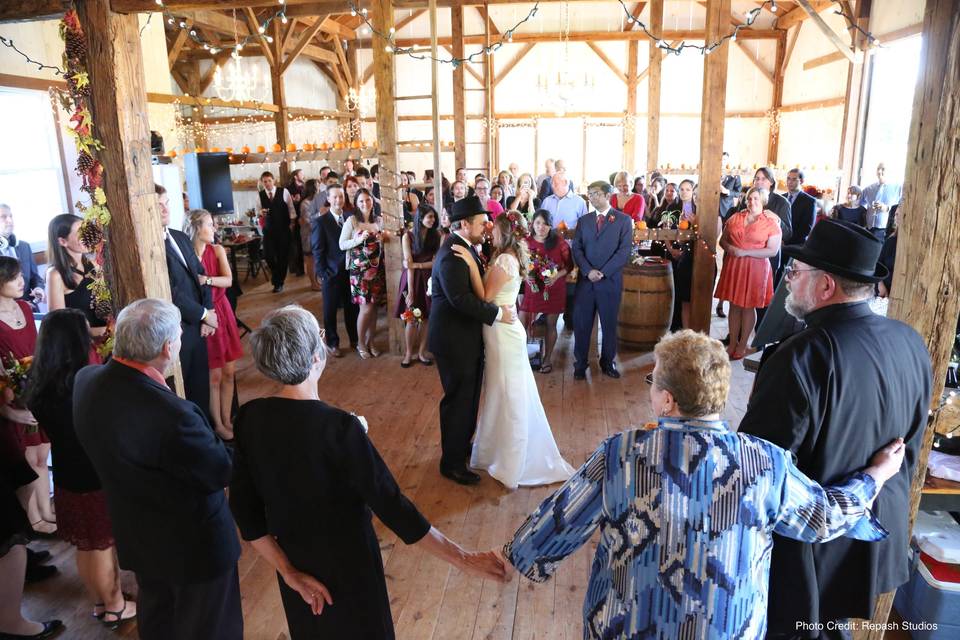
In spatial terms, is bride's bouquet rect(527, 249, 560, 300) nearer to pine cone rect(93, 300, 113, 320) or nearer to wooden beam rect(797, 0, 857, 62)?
pine cone rect(93, 300, 113, 320)

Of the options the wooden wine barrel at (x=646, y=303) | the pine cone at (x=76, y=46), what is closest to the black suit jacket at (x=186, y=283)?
the pine cone at (x=76, y=46)

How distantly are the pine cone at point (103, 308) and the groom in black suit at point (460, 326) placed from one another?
5.52 feet

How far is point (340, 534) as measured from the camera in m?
1.79

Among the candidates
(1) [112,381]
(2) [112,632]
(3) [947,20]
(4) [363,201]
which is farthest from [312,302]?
(3) [947,20]

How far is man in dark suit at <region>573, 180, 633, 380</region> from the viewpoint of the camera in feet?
18.1

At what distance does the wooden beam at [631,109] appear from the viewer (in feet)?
54.0

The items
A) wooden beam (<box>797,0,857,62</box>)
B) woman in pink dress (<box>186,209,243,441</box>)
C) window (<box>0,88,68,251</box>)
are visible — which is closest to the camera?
woman in pink dress (<box>186,209,243,441</box>)

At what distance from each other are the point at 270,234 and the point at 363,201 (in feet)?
13.0

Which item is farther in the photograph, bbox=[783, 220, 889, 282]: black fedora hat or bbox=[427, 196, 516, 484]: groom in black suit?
bbox=[427, 196, 516, 484]: groom in black suit

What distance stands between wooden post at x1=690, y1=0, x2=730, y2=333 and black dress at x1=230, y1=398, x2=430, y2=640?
5.34 meters

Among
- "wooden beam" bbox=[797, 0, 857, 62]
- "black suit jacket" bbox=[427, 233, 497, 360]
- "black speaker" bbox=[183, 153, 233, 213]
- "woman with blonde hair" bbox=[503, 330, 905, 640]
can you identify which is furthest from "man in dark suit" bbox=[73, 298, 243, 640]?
"black speaker" bbox=[183, 153, 233, 213]

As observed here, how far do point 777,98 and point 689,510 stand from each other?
18.2 metres

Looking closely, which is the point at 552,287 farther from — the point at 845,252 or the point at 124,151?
the point at 845,252

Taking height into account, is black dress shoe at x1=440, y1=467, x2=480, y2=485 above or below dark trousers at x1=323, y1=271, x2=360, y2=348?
below
